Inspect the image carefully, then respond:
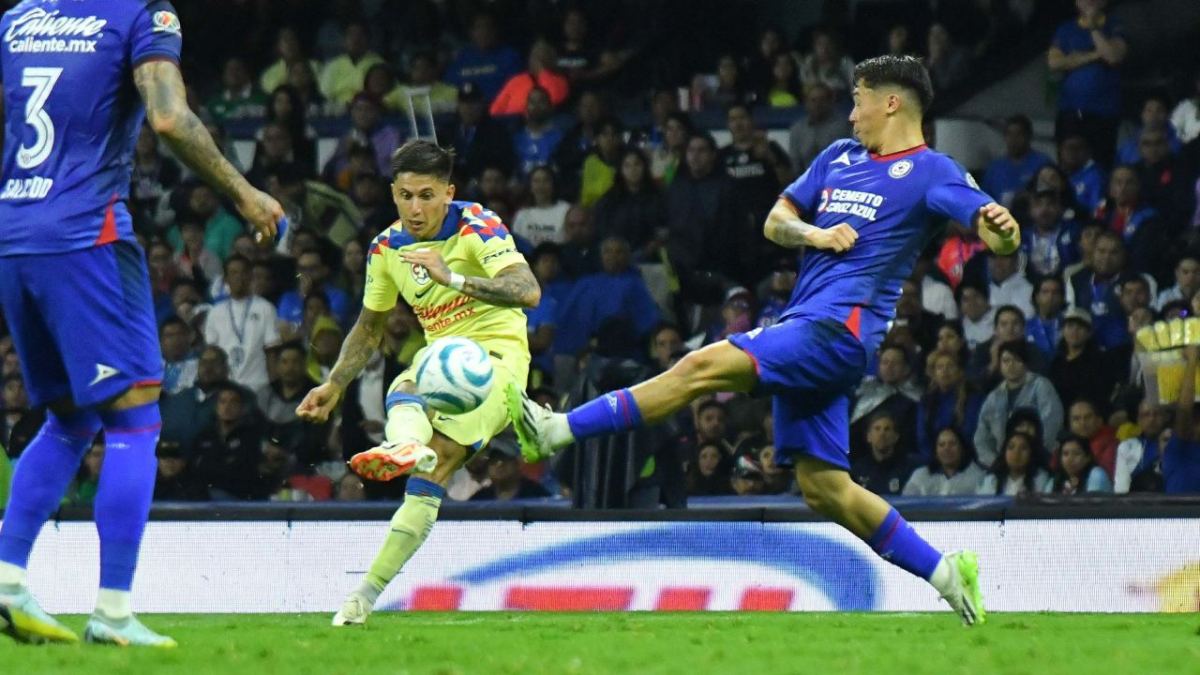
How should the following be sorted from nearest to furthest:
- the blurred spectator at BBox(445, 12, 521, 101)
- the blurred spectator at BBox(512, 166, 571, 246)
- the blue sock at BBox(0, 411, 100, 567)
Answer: the blue sock at BBox(0, 411, 100, 567)
the blurred spectator at BBox(512, 166, 571, 246)
the blurred spectator at BBox(445, 12, 521, 101)

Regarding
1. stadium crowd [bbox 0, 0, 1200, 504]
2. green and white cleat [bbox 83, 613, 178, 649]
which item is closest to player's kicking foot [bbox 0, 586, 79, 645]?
green and white cleat [bbox 83, 613, 178, 649]

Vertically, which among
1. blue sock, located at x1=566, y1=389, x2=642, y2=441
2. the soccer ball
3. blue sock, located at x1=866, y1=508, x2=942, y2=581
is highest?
the soccer ball

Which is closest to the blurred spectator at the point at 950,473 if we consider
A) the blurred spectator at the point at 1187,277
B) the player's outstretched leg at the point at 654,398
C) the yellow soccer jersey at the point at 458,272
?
the blurred spectator at the point at 1187,277

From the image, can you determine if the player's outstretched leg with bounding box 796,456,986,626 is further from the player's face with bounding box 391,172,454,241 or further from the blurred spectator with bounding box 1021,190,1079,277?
the blurred spectator with bounding box 1021,190,1079,277

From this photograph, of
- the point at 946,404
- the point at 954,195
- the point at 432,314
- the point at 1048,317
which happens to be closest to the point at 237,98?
the point at 946,404

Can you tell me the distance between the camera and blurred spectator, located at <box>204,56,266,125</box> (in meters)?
19.1

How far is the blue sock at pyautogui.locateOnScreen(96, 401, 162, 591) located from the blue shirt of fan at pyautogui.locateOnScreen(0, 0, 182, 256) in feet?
2.09

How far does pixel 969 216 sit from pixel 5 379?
32.6ft

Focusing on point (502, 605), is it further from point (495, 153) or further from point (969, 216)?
point (495, 153)

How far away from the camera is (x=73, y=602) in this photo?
1252cm

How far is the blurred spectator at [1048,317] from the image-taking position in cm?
1427

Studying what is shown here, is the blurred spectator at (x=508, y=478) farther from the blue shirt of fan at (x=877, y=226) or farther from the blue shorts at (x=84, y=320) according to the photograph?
the blue shorts at (x=84, y=320)

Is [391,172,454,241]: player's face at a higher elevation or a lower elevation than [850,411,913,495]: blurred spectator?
higher

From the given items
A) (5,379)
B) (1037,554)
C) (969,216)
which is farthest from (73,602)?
(969,216)
